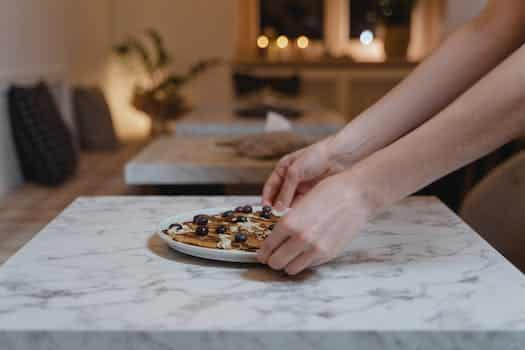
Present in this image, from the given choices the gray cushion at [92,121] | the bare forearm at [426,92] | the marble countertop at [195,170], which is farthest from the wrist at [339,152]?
the gray cushion at [92,121]

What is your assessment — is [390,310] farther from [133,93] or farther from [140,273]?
[133,93]

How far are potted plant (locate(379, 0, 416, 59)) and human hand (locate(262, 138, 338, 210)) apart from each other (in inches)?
195

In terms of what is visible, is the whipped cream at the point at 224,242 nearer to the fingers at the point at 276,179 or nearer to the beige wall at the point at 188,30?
the fingers at the point at 276,179

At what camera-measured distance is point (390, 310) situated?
2.22ft

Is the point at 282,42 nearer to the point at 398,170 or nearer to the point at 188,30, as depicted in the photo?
the point at 188,30

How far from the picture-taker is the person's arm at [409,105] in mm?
1037

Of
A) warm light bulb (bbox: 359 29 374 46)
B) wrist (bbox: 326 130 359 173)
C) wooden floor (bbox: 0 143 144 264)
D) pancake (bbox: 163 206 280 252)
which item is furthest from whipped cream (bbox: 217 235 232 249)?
warm light bulb (bbox: 359 29 374 46)

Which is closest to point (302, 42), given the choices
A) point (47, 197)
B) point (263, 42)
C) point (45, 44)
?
point (263, 42)

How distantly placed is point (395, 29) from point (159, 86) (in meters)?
2.05

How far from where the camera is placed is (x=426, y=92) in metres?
1.05

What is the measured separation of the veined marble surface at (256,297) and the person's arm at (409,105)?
14cm

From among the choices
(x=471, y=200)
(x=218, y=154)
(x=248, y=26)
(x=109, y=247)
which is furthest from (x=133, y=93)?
(x=109, y=247)

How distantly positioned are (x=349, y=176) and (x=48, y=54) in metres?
3.81

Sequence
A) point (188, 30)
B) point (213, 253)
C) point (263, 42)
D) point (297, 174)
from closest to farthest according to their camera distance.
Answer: point (213, 253) < point (297, 174) < point (188, 30) < point (263, 42)
